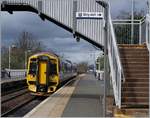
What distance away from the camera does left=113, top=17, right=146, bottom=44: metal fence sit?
23562 mm

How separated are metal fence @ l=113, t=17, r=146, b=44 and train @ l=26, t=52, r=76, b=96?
33.2 feet

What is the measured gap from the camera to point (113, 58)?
18031 mm

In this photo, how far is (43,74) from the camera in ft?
110

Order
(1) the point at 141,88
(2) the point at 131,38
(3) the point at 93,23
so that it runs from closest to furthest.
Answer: (1) the point at 141,88, (2) the point at 131,38, (3) the point at 93,23

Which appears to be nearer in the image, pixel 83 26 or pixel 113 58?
pixel 113 58

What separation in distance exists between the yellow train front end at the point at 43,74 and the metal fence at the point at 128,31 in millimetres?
10121

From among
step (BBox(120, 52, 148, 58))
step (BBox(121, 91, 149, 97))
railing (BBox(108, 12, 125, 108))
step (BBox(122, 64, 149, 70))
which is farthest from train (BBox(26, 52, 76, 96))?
step (BBox(121, 91, 149, 97))

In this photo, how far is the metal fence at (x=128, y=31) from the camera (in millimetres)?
23562

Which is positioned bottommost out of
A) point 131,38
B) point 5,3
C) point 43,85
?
point 43,85

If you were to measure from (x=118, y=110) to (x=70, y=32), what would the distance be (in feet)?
51.4

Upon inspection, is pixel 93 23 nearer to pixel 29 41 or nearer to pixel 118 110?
pixel 118 110

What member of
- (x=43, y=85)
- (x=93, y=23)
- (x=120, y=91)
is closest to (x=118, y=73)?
(x=120, y=91)

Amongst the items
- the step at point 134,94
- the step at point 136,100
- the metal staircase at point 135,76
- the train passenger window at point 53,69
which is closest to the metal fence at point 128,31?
the metal staircase at point 135,76

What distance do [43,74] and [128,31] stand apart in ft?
34.7
